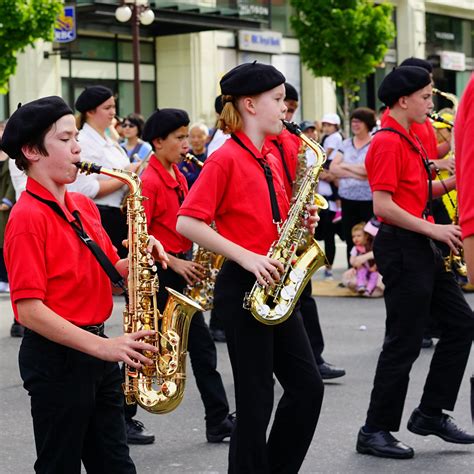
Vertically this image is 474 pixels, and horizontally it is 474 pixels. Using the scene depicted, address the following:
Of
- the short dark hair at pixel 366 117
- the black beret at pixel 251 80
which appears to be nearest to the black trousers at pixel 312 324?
the black beret at pixel 251 80

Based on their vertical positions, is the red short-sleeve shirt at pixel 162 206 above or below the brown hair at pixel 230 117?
below

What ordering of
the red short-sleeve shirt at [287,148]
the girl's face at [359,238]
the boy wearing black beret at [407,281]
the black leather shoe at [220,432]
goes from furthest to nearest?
the girl's face at [359,238] < the red short-sleeve shirt at [287,148] < the black leather shoe at [220,432] < the boy wearing black beret at [407,281]

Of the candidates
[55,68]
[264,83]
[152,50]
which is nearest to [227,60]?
[152,50]

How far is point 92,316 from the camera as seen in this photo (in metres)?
4.09

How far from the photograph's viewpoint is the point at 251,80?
15.9 feet

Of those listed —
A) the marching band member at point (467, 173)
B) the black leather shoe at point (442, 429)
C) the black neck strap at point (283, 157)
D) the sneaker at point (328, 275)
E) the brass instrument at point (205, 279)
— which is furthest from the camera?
the sneaker at point (328, 275)

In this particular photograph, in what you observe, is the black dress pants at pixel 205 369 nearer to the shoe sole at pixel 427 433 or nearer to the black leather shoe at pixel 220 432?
the black leather shoe at pixel 220 432

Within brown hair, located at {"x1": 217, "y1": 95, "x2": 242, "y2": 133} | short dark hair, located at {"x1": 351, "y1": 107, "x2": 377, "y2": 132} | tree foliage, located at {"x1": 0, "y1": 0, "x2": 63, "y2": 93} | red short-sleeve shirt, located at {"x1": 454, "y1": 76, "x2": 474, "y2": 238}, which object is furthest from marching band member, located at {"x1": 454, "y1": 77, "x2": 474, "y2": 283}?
tree foliage, located at {"x1": 0, "y1": 0, "x2": 63, "y2": 93}

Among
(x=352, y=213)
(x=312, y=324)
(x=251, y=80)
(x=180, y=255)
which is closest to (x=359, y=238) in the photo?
(x=352, y=213)

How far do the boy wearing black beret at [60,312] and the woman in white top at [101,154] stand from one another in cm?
357

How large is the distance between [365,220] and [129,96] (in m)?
17.8

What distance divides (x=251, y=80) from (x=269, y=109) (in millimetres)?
154

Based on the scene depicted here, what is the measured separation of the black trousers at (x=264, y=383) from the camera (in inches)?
187

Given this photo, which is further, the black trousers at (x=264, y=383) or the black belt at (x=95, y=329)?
the black trousers at (x=264, y=383)
